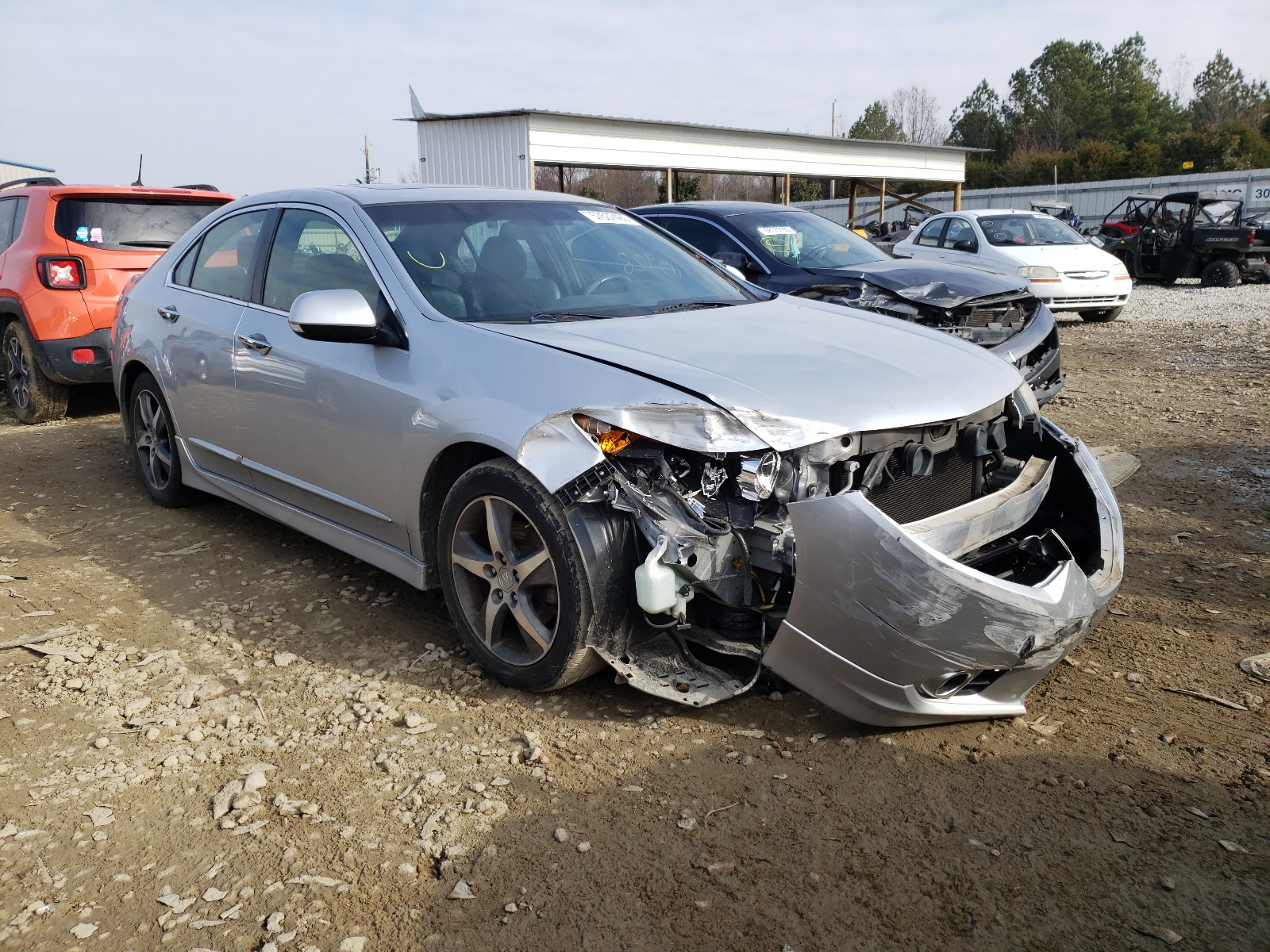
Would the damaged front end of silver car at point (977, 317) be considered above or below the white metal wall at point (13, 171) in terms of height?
below

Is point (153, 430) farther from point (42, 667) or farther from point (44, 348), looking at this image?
point (44, 348)

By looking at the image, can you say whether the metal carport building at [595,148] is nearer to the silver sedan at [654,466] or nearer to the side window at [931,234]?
the side window at [931,234]

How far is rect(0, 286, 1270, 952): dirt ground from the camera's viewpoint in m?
2.39

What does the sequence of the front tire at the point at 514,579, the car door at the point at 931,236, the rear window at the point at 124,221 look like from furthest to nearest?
the car door at the point at 931,236 < the rear window at the point at 124,221 < the front tire at the point at 514,579

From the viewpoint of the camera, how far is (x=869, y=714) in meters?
3.03

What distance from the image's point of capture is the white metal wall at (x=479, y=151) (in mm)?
21688

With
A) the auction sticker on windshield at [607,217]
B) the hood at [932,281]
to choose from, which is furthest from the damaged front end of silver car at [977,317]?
the auction sticker on windshield at [607,217]

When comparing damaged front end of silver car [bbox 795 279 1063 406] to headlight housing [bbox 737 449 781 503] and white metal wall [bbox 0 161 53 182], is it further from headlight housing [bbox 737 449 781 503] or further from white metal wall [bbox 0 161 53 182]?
white metal wall [bbox 0 161 53 182]

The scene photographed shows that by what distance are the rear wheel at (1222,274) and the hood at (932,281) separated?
1498 centimetres

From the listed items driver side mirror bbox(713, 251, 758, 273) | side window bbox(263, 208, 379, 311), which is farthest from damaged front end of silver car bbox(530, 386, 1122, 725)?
driver side mirror bbox(713, 251, 758, 273)

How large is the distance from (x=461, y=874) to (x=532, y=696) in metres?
0.95

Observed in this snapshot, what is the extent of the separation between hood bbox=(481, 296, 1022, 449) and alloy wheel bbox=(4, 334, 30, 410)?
6089 millimetres

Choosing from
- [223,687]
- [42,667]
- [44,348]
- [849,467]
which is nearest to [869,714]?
[849,467]

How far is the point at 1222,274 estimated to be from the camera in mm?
20062
